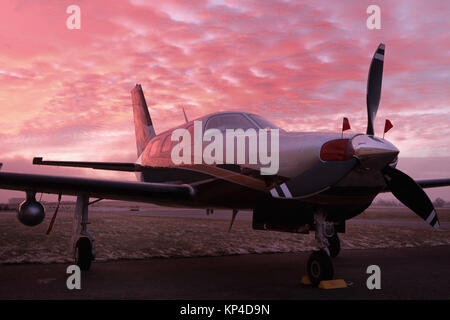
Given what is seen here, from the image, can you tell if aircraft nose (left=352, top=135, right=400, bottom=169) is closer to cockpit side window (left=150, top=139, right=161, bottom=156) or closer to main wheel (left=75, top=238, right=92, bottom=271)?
cockpit side window (left=150, top=139, right=161, bottom=156)

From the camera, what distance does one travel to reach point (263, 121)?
8422 mm

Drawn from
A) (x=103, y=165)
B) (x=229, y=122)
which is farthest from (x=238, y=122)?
(x=103, y=165)

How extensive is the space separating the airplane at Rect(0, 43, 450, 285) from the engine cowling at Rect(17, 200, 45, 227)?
0.06 ft

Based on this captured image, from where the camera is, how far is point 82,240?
9.72 meters

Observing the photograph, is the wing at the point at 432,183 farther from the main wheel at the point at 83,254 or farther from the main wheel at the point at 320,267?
the main wheel at the point at 83,254

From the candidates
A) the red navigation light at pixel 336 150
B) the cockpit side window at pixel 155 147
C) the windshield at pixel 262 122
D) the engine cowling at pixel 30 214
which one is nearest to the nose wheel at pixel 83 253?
the engine cowling at pixel 30 214

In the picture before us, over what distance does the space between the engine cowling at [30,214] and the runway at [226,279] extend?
101 centimetres

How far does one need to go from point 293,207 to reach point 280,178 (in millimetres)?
628

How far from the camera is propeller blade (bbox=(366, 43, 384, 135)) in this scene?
744 cm

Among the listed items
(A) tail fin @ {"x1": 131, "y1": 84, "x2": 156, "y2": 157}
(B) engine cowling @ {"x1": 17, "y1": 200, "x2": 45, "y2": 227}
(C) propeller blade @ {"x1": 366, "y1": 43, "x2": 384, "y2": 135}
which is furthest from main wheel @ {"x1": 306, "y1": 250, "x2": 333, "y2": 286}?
(A) tail fin @ {"x1": 131, "y1": 84, "x2": 156, "y2": 157}

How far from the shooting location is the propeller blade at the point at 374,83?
7.44 m

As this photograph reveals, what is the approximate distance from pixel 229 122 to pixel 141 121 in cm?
830

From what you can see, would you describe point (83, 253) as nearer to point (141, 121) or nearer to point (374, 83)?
point (374, 83)
